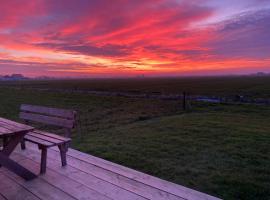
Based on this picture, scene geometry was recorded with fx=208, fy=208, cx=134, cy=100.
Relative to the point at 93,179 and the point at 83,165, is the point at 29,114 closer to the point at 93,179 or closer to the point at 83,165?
the point at 83,165

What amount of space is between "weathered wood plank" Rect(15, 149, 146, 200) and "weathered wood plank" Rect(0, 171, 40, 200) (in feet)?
1.84

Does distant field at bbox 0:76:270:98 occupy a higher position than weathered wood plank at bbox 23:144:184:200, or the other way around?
weathered wood plank at bbox 23:144:184:200

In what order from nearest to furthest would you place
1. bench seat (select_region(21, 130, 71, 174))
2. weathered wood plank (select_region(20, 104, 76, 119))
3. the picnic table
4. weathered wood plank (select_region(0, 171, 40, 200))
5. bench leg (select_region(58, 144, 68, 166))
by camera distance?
weathered wood plank (select_region(0, 171, 40, 200)) → the picnic table → bench seat (select_region(21, 130, 71, 174)) → bench leg (select_region(58, 144, 68, 166)) → weathered wood plank (select_region(20, 104, 76, 119))

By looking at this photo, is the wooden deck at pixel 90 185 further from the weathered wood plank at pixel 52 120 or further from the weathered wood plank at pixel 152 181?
the weathered wood plank at pixel 52 120

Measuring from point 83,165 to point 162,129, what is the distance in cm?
409

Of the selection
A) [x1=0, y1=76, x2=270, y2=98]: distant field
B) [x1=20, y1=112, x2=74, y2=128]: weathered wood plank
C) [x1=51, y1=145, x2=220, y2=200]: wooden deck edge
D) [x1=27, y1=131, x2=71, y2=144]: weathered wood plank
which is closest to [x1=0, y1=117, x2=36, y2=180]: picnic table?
[x1=27, y1=131, x2=71, y2=144]: weathered wood plank

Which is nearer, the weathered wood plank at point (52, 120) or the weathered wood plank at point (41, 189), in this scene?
the weathered wood plank at point (41, 189)

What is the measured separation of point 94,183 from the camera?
276cm

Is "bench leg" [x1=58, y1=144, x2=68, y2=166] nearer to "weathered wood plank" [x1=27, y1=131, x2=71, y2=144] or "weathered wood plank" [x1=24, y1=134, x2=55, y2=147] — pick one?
"weathered wood plank" [x1=27, y1=131, x2=71, y2=144]

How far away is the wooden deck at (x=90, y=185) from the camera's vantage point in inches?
96.8

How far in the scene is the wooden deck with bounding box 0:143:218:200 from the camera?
246cm

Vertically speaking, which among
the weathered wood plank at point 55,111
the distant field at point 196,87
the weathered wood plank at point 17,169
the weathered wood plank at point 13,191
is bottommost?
the distant field at point 196,87

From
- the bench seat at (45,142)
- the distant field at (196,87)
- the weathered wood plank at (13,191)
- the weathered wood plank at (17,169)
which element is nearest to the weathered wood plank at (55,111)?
the bench seat at (45,142)

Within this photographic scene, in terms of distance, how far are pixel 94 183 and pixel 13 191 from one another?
98cm
